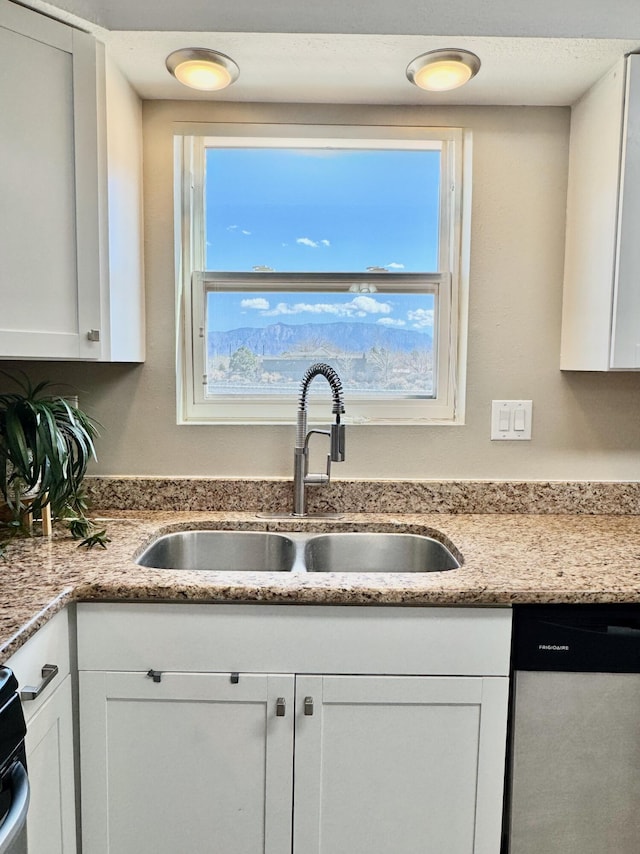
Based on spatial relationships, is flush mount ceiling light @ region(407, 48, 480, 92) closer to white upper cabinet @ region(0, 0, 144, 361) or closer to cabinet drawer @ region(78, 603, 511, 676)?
white upper cabinet @ region(0, 0, 144, 361)

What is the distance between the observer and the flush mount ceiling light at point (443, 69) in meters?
1.41

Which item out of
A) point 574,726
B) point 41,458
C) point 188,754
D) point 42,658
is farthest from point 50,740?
point 574,726

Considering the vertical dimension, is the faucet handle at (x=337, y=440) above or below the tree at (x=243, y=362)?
below

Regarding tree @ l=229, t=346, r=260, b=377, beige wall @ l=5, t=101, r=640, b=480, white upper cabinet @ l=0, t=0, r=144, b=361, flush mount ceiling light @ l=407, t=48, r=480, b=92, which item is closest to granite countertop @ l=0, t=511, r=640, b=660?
beige wall @ l=5, t=101, r=640, b=480

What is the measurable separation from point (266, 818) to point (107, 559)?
67 centimetres

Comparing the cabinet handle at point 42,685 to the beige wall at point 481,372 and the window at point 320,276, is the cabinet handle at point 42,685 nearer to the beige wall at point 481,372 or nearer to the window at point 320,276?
the beige wall at point 481,372

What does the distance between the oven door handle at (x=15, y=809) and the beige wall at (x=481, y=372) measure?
103 centimetres

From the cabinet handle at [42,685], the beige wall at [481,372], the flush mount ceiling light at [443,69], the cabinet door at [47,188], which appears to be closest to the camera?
the cabinet handle at [42,685]

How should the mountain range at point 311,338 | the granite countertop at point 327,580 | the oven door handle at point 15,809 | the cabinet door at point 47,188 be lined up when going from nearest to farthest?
the oven door handle at point 15,809 < the granite countertop at point 327,580 < the cabinet door at point 47,188 < the mountain range at point 311,338

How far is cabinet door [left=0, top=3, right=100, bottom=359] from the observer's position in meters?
1.31

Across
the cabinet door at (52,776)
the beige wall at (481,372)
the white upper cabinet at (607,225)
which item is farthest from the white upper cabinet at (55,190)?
the white upper cabinet at (607,225)

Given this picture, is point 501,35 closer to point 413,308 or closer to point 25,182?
point 413,308

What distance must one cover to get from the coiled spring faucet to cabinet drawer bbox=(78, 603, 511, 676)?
567mm

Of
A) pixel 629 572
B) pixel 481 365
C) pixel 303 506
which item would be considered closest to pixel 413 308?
pixel 481 365
